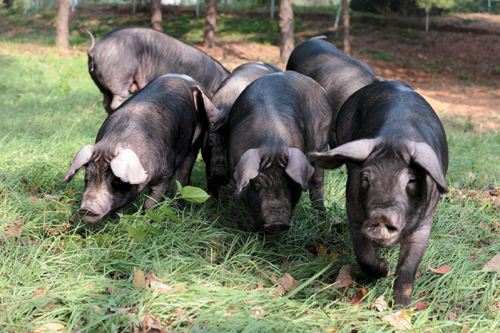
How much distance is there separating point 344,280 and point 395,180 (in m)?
1.03

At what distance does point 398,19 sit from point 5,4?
27578 mm

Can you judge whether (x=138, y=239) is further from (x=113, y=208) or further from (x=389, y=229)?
(x=389, y=229)

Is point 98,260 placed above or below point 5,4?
below

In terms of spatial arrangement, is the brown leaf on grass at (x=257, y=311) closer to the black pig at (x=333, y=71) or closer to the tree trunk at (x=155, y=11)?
the black pig at (x=333, y=71)

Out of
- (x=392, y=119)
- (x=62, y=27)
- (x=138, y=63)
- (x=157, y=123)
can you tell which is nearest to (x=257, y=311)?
(x=392, y=119)

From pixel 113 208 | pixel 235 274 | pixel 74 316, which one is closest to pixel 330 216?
pixel 235 274

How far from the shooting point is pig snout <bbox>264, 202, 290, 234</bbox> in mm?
3965

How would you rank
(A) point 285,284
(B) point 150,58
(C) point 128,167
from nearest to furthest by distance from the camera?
(A) point 285,284 → (C) point 128,167 → (B) point 150,58

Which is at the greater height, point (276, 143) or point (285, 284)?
point (276, 143)

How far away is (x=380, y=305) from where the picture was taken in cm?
329

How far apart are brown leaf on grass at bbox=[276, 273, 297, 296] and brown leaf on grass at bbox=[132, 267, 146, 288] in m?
0.97

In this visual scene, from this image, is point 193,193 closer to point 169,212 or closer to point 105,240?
point 169,212

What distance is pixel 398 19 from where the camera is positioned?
23.0 metres

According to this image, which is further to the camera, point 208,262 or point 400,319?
point 208,262
